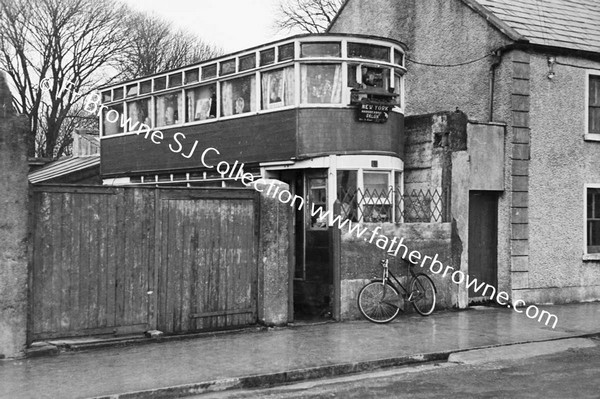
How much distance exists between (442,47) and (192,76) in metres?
6.40

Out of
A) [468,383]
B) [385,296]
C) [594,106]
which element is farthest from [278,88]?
[468,383]

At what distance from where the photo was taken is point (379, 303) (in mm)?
13828

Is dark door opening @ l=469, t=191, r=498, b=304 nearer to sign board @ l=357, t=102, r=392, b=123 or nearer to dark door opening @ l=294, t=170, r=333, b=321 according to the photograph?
sign board @ l=357, t=102, r=392, b=123

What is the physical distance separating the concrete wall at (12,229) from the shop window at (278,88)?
23.5ft

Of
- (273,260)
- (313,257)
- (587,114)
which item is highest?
(587,114)

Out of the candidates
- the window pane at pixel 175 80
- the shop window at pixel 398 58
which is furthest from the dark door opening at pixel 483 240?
the window pane at pixel 175 80

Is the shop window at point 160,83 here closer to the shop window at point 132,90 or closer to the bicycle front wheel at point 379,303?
the shop window at point 132,90

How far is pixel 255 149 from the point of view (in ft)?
56.7

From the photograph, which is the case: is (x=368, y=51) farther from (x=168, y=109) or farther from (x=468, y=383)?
(x=468, y=383)

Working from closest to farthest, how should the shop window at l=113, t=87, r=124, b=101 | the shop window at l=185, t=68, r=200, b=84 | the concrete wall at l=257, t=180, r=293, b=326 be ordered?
the concrete wall at l=257, t=180, r=293, b=326
the shop window at l=185, t=68, r=200, b=84
the shop window at l=113, t=87, r=124, b=101

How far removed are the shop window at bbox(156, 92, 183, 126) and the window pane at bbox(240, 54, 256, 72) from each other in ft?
9.43

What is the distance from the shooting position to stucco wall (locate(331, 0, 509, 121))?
686 inches

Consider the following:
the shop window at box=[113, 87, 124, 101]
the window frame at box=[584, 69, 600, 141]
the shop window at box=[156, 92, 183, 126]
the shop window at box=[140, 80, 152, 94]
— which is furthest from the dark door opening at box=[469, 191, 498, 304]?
the shop window at box=[113, 87, 124, 101]

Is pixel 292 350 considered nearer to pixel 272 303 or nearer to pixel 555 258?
pixel 272 303
